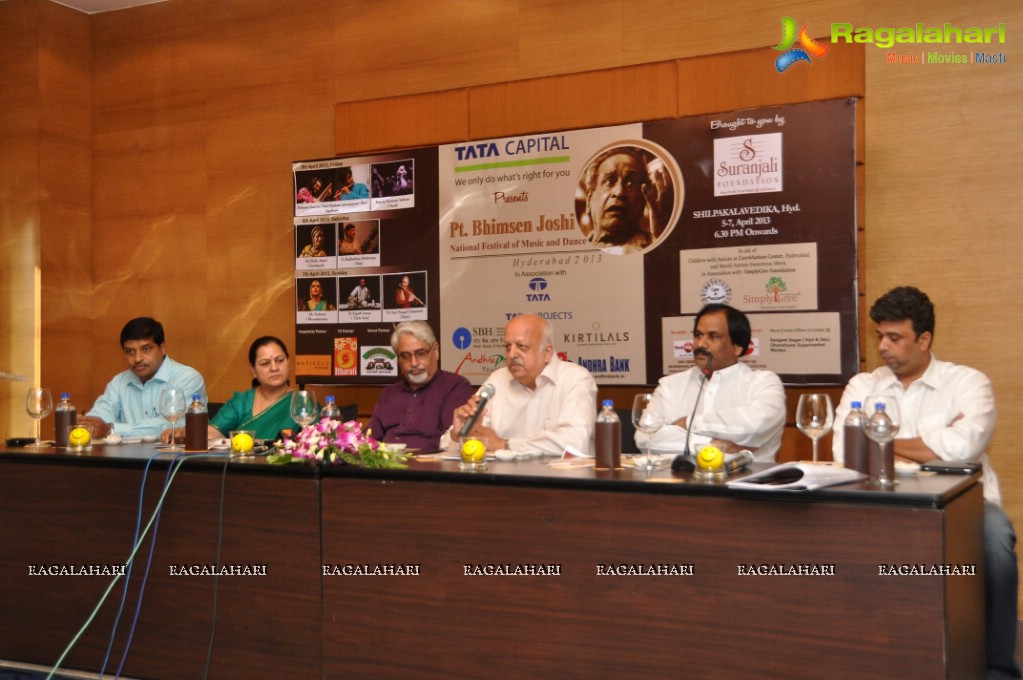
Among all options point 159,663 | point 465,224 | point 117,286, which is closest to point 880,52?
point 465,224

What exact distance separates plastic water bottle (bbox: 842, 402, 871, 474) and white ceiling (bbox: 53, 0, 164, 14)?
537cm

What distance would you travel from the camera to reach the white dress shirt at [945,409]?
334cm

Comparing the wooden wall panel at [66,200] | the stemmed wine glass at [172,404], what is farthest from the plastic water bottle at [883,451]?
the wooden wall panel at [66,200]

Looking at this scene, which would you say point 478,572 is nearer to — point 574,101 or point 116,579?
point 116,579

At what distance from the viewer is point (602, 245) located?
4.93 meters

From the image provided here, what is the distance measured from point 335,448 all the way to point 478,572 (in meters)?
0.60

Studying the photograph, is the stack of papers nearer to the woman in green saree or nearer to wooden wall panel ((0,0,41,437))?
the woman in green saree

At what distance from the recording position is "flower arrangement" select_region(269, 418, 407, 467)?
3.09 meters

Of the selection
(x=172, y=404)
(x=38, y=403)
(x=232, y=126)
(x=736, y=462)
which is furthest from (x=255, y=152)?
(x=736, y=462)

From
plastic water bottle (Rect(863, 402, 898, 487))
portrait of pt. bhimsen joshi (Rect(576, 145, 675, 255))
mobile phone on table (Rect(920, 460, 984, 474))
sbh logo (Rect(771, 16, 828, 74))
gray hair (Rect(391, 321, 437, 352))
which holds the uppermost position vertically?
sbh logo (Rect(771, 16, 828, 74))

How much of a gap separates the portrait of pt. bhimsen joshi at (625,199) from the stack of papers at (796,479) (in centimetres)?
226

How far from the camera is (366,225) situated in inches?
217

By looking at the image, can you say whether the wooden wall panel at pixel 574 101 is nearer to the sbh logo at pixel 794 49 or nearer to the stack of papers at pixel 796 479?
the sbh logo at pixel 794 49

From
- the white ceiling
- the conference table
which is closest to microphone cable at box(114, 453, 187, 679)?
the conference table
